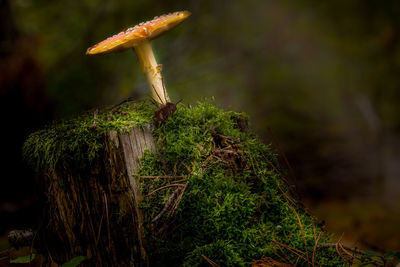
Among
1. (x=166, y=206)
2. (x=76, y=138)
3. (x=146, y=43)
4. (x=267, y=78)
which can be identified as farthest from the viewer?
(x=267, y=78)

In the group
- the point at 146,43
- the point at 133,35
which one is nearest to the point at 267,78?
the point at 146,43

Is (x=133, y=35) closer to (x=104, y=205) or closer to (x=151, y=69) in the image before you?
(x=151, y=69)

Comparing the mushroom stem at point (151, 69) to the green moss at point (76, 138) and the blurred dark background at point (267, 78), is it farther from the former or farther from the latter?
the blurred dark background at point (267, 78)

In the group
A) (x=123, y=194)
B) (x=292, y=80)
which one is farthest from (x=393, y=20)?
(x=123, y=194)

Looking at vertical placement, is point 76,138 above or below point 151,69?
below

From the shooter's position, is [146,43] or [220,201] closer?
[220,201]

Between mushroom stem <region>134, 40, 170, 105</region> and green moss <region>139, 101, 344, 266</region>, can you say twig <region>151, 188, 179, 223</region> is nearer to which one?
green moss <region>139, 101, 344, 266</region>

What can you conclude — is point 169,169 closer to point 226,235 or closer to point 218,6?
point 226,235
